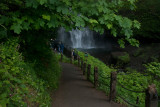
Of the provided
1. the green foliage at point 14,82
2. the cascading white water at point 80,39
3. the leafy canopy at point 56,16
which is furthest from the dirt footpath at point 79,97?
the cascading white water at point 80,39

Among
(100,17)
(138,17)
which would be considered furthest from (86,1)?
(138,17)

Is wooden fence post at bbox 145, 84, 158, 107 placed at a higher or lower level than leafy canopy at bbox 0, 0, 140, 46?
lower

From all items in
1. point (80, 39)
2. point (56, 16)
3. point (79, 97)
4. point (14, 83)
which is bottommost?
point (79, 97)

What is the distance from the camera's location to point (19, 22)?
4.00 metres

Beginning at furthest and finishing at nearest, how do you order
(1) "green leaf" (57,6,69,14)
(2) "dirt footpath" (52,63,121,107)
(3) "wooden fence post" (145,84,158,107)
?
(2) "dirt footpath" (52,63,121,107), (1) "green leaf" (57,6,69,14), (3) "wooden fence post" (145,84,158,107)

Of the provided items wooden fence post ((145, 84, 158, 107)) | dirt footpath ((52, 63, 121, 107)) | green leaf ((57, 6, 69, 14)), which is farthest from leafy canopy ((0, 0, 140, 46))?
dirt footpath ((52, 63, 121, 107))

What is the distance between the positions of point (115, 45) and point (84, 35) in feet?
25.9

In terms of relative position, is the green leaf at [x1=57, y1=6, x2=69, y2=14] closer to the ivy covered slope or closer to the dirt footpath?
the ivy covered slope

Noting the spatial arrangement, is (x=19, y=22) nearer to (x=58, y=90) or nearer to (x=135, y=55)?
(x=58, y=90)

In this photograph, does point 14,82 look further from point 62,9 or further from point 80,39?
point 80,39

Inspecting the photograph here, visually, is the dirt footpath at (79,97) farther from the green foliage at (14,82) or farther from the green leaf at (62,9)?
the green leaf at (62,9)

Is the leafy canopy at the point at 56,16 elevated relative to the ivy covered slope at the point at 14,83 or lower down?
elevated

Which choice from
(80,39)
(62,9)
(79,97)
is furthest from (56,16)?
(80,39)

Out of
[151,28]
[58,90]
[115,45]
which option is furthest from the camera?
[115,45]
